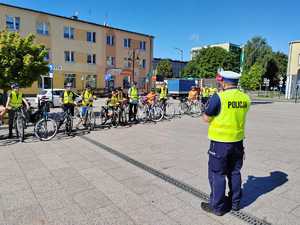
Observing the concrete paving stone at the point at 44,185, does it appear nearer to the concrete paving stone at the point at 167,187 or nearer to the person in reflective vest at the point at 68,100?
the concrete paving stone at the point at 167,187

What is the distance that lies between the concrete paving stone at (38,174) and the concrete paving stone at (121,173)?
1.20m

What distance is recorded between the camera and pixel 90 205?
3762 mm

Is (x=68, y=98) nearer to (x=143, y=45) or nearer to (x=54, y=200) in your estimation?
(x=54, y=200)

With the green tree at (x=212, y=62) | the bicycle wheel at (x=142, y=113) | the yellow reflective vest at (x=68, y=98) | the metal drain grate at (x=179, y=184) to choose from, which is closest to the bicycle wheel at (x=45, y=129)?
the yellow reflective vest at (x=68, y=98)

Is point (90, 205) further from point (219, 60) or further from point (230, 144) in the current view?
point (219, 60)

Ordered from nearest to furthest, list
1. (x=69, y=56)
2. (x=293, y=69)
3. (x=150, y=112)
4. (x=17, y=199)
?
1. (x=17, y=199)
2. (x=150, y=112)
3. (x=69, y=56)
4. (x=293, y=69)

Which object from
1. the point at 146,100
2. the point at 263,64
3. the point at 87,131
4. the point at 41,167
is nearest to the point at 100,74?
the point at 146,100

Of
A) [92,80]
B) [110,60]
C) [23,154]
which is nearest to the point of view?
[23,154]

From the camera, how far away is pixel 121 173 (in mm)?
5148

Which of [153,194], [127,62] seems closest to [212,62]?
[127,62]

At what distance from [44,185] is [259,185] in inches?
152

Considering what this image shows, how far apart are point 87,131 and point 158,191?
6.03 metres

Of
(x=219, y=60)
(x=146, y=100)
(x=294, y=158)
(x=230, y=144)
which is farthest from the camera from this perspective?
(x=219, y=60)

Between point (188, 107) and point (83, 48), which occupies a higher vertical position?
point (83, 48)
